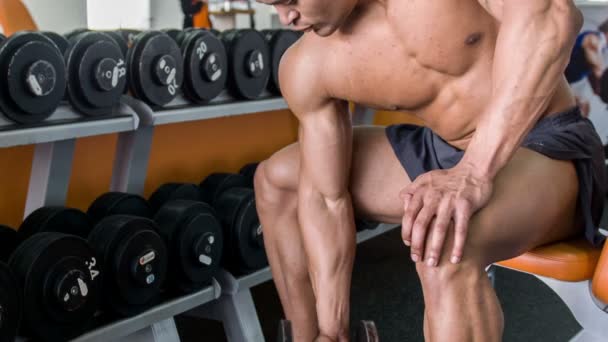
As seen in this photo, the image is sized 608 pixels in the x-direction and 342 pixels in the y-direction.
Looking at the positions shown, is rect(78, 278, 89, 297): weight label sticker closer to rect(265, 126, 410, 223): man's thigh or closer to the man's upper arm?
rect(265, 126, 410, 223): man's thigh

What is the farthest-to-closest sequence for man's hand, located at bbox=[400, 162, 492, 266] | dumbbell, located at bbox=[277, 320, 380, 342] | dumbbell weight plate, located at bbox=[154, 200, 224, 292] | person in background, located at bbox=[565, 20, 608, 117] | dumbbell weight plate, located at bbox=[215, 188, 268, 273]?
person in background, located at bbox=[565, 20, 608, 117] → dumbbell weight plate, located at bbox=[215, 188, 268, 273] → dumbbell weight plate, located at bbox=[154, 200, 224, 292] → dumbbell, located at bbox=[277, 320, 380, 342] → man's hand, located at bbox=[400, 162, 492, 266]

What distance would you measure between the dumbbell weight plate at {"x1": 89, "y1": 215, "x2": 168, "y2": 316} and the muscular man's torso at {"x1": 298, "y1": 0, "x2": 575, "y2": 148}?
2.27 ft

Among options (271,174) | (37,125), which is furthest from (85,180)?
(271,174)

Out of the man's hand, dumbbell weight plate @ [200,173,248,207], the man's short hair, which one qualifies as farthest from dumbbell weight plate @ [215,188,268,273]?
the man's short hair

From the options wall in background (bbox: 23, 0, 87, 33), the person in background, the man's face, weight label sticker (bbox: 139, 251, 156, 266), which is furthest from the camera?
the person in background

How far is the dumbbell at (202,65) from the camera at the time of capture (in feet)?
6.52

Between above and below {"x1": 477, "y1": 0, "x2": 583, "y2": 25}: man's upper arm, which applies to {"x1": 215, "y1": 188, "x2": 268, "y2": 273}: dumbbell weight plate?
below

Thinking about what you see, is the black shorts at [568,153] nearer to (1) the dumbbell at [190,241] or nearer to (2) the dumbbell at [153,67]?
(1) the dumbbell at [190,241]

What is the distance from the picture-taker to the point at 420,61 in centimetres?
115

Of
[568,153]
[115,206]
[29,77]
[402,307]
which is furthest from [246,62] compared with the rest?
[568,153]

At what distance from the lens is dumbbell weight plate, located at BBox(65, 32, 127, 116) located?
170 centimetres

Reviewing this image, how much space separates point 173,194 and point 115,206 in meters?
0.24

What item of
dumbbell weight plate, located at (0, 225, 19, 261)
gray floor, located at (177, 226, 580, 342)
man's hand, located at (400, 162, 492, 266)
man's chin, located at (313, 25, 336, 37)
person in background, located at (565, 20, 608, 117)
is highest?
man's chin, located at (313, 25, 336, 37)

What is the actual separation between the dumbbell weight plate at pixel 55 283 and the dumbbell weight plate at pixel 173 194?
50 centimetres
